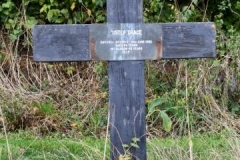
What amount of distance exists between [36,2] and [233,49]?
8.15 ft

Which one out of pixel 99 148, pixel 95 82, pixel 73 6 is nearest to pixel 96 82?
pixel 95 82

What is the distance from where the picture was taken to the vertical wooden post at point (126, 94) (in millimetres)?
3275

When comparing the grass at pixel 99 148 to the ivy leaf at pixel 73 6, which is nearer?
the grass at pixel 99 148

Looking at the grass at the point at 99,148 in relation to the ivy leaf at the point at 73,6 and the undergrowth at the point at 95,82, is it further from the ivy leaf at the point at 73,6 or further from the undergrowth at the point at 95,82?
the ivy leaf at the point at 73,6

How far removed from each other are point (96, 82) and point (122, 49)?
284 cm

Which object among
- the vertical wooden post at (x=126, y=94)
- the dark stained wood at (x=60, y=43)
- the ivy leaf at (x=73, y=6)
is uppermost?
the ivy leaf at (x=73, y=6)

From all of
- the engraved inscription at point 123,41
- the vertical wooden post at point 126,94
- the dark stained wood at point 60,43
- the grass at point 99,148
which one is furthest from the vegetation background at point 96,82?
the dark stained wood at point 60,43

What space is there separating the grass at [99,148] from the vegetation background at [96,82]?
0.74 ft

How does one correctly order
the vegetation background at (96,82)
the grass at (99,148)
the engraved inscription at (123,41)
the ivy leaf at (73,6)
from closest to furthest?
1. the engraved inscription at (123,41)
2. the grass at (99,148)
3. the vegetation background at (96,82)
4. the ivy leaf at (73,6)

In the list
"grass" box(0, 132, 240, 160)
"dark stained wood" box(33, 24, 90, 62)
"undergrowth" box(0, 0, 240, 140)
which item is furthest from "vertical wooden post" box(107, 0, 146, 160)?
"undergrowth" box(0, 0, 240, 140)

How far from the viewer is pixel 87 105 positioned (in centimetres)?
564

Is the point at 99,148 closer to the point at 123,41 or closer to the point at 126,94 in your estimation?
the point at 126,94

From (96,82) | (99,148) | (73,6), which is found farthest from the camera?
(73,6)

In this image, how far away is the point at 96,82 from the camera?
239 inches
